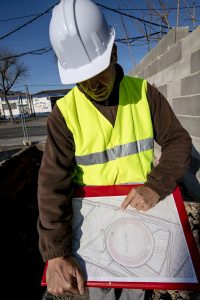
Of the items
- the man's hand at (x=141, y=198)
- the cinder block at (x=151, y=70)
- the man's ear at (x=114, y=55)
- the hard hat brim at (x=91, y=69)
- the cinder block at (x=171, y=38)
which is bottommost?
the man's hand at (x=141, y=198)

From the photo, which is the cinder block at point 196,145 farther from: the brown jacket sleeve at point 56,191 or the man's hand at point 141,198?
the brown jacket sleeve at point 56,191

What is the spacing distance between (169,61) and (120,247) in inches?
126

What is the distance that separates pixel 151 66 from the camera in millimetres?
4820

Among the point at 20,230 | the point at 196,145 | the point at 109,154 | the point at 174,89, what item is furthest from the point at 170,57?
the point at 20,230

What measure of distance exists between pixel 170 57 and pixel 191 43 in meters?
0.76

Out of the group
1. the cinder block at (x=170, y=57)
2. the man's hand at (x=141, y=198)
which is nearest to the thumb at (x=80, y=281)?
the man's hand at (x=141, y=198)

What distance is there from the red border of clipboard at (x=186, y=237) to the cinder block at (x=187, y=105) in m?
1.79

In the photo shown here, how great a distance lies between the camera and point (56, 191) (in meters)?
1.26

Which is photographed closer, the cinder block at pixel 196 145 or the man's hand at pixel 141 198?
the man's hand at pixel 141 198

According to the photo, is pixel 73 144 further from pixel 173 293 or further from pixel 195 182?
pixel 195 182

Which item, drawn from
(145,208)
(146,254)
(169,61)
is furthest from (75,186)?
(169,61)

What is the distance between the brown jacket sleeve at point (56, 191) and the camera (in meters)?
1.18

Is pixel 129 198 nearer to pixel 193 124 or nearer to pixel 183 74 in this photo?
pixel 193 124

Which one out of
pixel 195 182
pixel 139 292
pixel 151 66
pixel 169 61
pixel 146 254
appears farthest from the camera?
pixel 151 66
